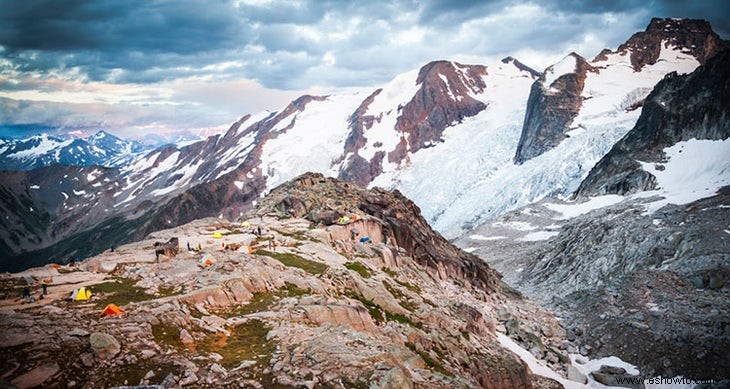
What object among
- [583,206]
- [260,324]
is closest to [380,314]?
[260,324]

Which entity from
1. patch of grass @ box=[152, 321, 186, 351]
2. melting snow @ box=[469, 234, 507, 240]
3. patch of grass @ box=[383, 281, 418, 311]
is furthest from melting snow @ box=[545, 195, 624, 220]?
patch of grass @ box=[152, 321, 186, 351]

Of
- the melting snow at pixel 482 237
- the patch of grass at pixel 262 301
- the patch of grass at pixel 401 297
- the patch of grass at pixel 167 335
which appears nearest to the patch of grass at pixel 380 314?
the patch of grass at pixel 401 297

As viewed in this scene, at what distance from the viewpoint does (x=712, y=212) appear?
3049 inches

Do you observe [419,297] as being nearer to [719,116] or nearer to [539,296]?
[539,296]

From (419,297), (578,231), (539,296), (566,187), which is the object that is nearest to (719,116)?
(566,187)

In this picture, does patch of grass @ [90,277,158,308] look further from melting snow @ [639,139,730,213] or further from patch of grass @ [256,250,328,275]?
melting snow @ [639,139,730,213]

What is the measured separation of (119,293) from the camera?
2358 centimetres

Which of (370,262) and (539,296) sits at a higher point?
(370,262)

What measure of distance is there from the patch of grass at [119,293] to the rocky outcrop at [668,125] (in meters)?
129

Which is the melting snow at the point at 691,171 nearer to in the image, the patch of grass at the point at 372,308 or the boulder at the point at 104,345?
the patch of grass at the point at 372,308

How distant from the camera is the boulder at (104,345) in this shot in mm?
16625

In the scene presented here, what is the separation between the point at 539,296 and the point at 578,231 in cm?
2701

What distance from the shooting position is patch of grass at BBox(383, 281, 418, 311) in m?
34.2

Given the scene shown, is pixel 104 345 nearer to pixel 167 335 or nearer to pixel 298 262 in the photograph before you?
pixel 167 335
